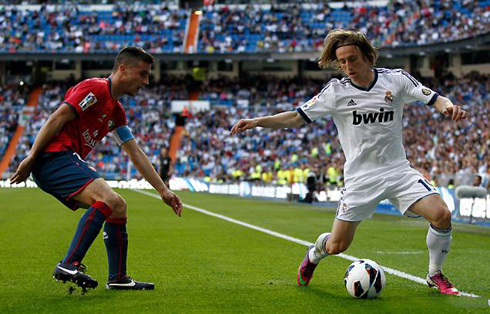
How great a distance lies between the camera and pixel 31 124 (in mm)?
52281

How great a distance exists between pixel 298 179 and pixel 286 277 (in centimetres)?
2596

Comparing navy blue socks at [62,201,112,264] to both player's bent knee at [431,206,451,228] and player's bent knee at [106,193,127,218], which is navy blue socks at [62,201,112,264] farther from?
player's bent knee at [431,206,451,228]

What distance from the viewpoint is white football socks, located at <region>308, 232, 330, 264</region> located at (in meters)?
6.88

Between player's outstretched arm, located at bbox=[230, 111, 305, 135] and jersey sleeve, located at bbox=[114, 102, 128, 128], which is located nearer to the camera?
jersey sleeve, located at bbox=[114, 102, 128, 128]

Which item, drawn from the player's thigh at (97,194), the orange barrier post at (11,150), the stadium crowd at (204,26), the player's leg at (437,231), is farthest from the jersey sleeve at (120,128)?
the stadium crowd at (204,26)

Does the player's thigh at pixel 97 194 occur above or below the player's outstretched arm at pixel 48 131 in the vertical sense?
below

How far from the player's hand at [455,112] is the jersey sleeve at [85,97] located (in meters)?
2.79

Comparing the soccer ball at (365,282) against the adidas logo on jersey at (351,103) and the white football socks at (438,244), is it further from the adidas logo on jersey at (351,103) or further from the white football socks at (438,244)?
the adidas logo on jersey at (351,103)

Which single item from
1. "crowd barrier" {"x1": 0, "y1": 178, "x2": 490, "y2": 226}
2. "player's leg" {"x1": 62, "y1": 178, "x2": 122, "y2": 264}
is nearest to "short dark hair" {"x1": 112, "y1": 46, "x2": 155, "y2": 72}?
"player's leg" {"x1": 62, "y1": 178, "x2": 122, "y2": 264}

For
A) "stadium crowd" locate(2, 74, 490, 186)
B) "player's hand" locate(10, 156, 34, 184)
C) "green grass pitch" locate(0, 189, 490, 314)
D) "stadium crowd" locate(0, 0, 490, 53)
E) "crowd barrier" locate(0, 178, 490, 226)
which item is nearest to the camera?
"green grass pitch" locate(0, 189, 490, 314)

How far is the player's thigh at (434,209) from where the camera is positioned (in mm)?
6348

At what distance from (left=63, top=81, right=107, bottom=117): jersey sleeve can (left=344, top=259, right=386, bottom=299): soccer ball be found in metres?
2.54

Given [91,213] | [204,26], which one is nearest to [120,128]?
[91,213]

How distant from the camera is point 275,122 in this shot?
266 inches
